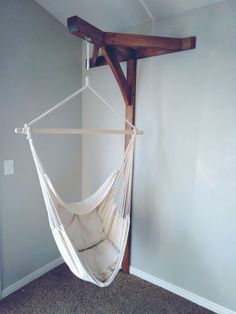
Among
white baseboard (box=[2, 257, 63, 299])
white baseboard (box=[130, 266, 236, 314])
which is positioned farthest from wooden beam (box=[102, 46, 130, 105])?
white baseboard (box=[2, 257, 63, 299])

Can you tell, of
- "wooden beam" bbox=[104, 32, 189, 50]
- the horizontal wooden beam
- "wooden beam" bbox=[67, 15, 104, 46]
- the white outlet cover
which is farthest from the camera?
the white outlet cover

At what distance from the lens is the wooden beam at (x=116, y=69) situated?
5.87 ft

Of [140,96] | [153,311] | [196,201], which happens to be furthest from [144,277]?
[140,96]

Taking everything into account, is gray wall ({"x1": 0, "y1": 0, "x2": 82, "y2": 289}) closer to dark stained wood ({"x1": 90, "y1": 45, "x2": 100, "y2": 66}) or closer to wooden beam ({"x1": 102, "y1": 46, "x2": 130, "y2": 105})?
dark stained wood ({"x1": 90, "y1": 45, "x2": 100, "y2": 66})

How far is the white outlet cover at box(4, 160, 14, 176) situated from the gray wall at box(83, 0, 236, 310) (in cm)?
107

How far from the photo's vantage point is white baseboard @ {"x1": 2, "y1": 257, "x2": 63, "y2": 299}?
77.7 inches

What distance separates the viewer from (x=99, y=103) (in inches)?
94.3

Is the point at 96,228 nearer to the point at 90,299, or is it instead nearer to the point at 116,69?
the point at 90,299

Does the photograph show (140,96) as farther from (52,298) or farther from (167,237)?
(52,298)

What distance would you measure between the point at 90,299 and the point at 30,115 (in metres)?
Answer: 1.62

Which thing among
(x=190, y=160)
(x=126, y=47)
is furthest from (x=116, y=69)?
(x=190, y=160)

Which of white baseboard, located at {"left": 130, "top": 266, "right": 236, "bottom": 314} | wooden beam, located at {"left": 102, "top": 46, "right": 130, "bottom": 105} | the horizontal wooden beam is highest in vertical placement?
the horizontal wooden beam

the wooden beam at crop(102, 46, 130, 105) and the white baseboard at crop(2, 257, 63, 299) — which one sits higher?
the wooden beam at crop(102, 46, 130, 105)

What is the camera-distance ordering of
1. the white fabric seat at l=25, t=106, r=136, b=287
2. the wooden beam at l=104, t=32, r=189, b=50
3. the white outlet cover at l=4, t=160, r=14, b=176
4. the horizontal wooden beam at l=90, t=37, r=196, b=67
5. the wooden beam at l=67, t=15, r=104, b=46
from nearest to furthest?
the wooden beam at l=67, t=15, r=104, b=46
the white fabric seat at l=25, t=106, r=136, b=287
the wooden beam at l=104, t=32, r=189, b=50
the horizontal wooden beam at l=90, t=37, r=196, b=67
the white outlet cover at l=4, t=160, r=14, b=176
